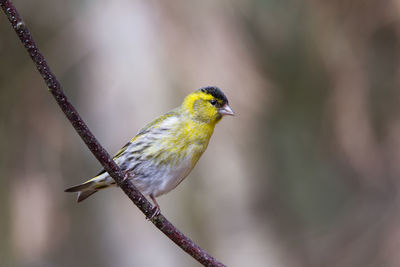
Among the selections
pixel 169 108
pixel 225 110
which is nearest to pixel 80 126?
pixel 225 110

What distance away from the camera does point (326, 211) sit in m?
8.78

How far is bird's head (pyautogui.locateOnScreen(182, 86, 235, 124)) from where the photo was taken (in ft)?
9.30

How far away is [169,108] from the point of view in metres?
5.38

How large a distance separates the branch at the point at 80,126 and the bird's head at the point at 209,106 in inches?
39.1

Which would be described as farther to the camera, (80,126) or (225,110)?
(225,110)

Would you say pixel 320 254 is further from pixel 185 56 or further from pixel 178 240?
pixel 178 240

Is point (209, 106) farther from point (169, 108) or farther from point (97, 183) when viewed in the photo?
point (169, 108)

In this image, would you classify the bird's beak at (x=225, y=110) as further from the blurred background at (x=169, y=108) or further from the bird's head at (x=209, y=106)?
the blurred background at (x=169, y=108)

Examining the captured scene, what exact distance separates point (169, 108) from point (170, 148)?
2.68m

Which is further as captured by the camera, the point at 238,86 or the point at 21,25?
the point at 238,86

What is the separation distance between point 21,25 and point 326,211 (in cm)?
790

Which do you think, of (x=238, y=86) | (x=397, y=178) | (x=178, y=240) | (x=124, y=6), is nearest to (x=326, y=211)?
(x=397, y=178)

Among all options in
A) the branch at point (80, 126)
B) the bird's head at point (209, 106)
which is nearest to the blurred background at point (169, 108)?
the bird's head at point (209, 106)

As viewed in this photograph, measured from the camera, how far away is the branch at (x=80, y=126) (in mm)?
1490
